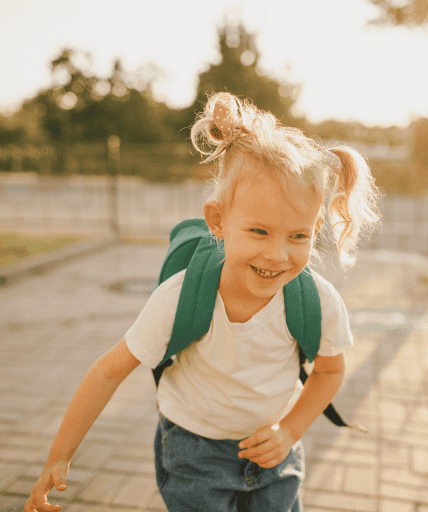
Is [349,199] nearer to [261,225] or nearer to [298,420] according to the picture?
[261,225]

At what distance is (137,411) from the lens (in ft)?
11.2

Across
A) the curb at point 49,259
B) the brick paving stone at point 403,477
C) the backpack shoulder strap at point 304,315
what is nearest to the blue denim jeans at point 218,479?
the backpack shoulder strap at point 304,315

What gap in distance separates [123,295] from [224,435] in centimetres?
482

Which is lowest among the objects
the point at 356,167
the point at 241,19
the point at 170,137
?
the point at 170,137

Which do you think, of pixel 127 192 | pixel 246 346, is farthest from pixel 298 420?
pixel 127 192

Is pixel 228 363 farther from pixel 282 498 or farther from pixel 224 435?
pixel 282 498

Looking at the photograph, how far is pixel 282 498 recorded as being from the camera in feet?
5.27

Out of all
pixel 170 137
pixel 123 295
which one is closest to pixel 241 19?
pixel 170 137

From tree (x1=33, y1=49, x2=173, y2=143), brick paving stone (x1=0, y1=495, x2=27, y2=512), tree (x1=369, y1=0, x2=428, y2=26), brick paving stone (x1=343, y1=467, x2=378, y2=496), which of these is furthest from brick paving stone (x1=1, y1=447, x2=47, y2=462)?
tree (x1=33, y1=49, x2=173, y2=143)

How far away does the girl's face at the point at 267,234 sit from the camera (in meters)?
1.36

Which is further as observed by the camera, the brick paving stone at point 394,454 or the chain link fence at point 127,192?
the chain link fence at point 127,192

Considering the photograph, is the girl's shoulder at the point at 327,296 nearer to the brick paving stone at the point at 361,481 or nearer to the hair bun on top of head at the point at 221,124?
the hair bun on top of head at the point at 221,124

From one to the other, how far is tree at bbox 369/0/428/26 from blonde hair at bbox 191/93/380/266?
7105mm

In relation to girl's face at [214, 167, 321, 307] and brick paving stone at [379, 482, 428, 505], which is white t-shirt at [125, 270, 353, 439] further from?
brick paving stone at [379, 482, 428, 505]
